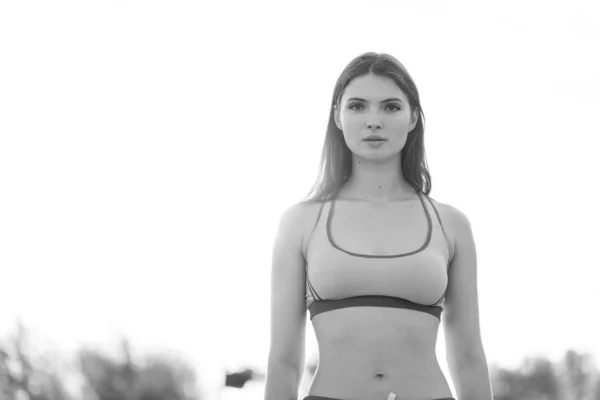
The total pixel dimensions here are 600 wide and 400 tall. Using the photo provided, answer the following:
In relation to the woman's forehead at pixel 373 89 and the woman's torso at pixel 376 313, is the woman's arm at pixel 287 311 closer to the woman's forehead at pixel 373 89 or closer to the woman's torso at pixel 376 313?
the woman's torso at pixel 376 313

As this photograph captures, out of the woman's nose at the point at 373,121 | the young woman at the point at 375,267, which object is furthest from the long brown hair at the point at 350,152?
the woman's nose at the point at 373,121

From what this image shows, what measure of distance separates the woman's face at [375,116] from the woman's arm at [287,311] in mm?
563

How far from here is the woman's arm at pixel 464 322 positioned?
6366 millimetres

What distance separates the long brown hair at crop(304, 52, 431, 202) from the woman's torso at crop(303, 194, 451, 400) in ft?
1.49

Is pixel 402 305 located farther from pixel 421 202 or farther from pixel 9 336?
pixel 9 336

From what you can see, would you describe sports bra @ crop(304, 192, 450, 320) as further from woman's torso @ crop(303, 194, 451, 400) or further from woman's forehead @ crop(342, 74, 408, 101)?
woman's forehead @ crop(342, 74, 408, 101)

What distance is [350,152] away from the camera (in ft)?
22.1

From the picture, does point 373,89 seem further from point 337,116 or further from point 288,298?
point 288,298

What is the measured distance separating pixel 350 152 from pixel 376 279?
0.98 meters

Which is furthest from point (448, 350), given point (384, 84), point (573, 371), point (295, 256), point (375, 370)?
point (573, 371)

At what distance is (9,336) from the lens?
52.1 m

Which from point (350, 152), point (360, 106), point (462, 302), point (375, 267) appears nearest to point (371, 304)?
point (375, 267)

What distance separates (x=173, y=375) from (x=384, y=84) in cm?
5262

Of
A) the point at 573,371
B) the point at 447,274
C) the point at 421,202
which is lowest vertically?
the point at 573,371
